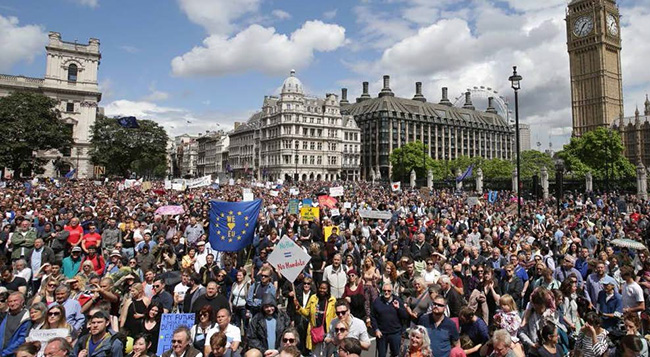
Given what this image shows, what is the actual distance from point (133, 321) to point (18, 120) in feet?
178

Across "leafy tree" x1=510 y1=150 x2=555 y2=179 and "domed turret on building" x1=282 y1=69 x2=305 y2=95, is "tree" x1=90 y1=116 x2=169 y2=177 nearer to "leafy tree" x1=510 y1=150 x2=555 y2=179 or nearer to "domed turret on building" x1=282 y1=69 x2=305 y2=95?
"domed turret on building" x1=282 y1=69 x2=305 y2=95

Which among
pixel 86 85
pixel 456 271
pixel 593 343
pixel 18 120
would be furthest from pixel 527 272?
pixel 86 85

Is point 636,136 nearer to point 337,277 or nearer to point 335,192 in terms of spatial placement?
point 335,192

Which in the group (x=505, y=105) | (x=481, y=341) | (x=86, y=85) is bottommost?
(x=481, y=341)

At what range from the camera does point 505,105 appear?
499 ft

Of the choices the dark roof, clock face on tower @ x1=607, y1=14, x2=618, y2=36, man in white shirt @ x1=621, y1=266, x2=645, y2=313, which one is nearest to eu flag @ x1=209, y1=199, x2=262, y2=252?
man in white shirt @ x1=621, y1=266, x2=645, y2=313

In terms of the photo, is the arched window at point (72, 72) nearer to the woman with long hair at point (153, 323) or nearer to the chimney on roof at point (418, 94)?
the woman with long hair at point (153, 323)

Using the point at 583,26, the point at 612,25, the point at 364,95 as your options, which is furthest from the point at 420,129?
the point at 612,25

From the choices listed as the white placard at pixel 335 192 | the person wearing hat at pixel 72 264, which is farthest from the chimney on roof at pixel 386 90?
the person wearing hat at pixel 72 264

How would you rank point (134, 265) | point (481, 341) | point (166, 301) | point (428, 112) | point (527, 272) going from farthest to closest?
point (428, 112)
point (527, 272)
point (134, 265)
point (166, 301)
point (481, 341)

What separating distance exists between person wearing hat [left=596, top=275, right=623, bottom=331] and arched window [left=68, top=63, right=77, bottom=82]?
77.9 metres

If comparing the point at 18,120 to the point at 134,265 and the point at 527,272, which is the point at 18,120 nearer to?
the point at 134,265

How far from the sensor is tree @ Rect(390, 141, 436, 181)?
3246 inches

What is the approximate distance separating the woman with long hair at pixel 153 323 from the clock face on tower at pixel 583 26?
120 metres
